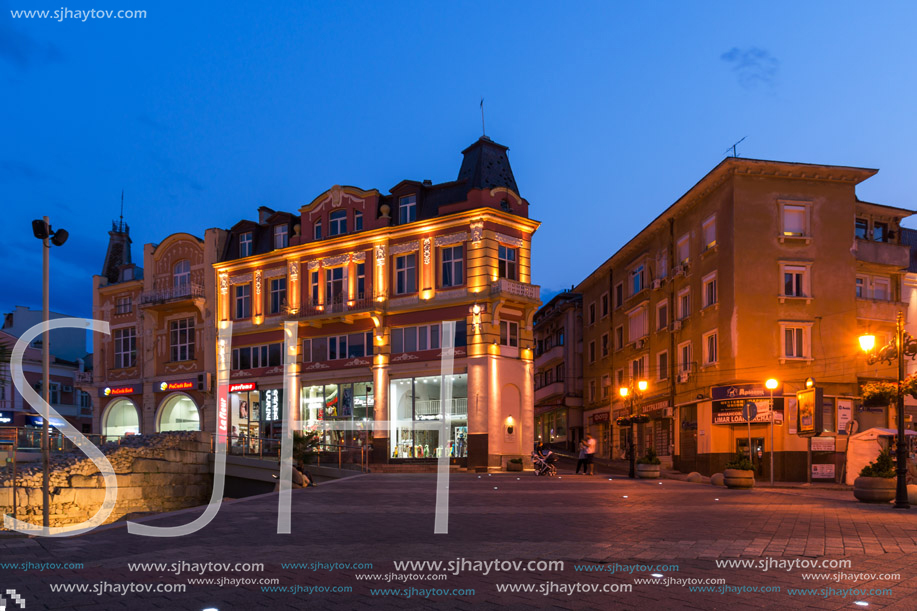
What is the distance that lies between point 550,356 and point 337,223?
2656 centimetres

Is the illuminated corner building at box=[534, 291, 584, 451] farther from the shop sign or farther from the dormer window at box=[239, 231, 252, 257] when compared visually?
the shop sign

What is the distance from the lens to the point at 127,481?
2747cm

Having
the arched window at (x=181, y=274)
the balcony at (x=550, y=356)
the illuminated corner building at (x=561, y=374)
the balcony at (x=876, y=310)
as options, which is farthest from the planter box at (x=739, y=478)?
the balcony at (x=550, y=356)

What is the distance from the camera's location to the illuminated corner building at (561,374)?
199ft

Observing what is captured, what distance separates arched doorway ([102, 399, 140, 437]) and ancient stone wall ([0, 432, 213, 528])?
2521 centimetres

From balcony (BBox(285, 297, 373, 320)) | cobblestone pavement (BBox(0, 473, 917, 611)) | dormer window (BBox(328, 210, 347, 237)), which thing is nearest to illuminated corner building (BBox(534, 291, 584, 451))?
balcony (BBox(285, 297, 373, 320))

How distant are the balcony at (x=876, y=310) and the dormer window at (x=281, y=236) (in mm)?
30752

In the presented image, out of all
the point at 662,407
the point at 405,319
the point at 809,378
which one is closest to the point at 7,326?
the point at 405,319

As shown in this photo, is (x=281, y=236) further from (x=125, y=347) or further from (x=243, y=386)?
(x=125, y=347)

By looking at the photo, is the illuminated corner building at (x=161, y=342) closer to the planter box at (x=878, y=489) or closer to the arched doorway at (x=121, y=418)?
the arched doorway at (x=121, y=418)

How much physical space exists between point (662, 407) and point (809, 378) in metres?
9.29

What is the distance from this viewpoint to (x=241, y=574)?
9312 mm

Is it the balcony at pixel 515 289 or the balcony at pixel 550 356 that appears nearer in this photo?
the balcony at pixel 515 289

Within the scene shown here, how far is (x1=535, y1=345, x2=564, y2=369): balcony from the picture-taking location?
63656 millimetres
